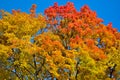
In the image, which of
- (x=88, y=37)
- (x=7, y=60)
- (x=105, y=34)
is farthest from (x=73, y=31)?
(x=7, y=60)

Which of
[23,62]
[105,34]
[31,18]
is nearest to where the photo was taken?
[23,62]

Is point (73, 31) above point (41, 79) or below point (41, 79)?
above

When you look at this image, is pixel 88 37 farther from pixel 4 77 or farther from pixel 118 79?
pixel 4 77

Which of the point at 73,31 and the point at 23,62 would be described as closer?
the point at 23,62

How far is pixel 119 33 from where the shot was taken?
3800 cm

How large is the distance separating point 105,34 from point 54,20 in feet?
16.3

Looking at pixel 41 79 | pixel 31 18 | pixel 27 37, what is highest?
pixel 31 18

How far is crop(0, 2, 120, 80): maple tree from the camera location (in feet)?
108

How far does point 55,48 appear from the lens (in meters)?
33.1

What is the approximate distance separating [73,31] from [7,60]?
6.19m

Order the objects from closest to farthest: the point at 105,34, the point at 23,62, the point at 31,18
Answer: the point at 23,62, the point at 31,18, the point at 105,34

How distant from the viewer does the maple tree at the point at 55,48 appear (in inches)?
1291

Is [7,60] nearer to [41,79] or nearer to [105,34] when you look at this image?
[41,79]

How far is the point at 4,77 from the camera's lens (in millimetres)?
34031
